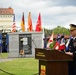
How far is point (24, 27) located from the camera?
32.9 metres

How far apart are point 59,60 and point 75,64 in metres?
0.36

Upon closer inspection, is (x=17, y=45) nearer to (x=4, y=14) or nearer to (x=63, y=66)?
(x=63, y=66)

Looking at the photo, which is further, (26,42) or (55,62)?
(26,42)

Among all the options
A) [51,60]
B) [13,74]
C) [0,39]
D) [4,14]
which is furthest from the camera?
[4,14]

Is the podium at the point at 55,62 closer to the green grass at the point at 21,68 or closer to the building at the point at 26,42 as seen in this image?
the green grass at the point at 21,68

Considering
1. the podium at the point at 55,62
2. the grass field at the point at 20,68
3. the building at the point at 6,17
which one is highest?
the building at the point at 6,17

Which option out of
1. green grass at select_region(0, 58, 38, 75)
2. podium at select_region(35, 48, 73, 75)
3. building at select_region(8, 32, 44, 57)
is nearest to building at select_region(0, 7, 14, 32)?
building at select_region(8, 32, 44, 57)

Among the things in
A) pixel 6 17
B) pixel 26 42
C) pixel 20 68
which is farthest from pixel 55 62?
pixel 6 17

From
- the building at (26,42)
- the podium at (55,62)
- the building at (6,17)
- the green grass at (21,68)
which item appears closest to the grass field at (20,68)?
the green grass at (21,68)

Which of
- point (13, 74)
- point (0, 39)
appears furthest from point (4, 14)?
point (13, 74)

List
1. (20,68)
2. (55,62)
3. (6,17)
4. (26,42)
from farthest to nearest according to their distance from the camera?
1. (6,17)
2. (26,42)
3. (20,68)
4. (55,62)

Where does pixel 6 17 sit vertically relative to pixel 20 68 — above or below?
above

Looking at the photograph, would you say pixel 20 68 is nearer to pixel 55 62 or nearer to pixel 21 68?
pixel 21 68

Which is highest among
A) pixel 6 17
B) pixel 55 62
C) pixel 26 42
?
pixel 6 17
